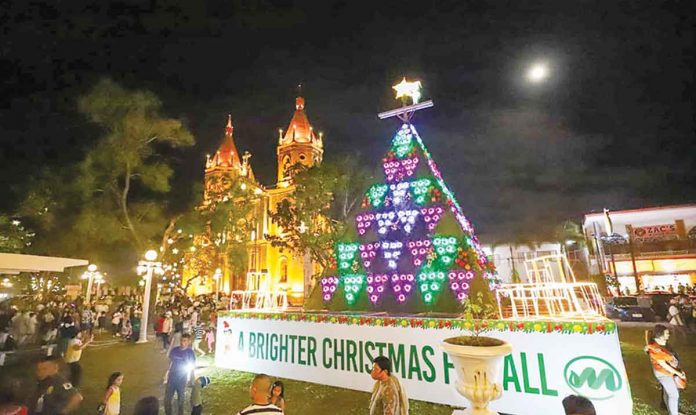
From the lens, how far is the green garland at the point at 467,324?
17.8 feet

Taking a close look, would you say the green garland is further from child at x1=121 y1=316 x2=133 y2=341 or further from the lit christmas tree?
child at x1=121 y1=316 x2=133 y2=341

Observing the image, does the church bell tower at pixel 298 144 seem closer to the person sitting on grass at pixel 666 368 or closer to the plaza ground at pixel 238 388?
the plaza ground at pixel 238 388

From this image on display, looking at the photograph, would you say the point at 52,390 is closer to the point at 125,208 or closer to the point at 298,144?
the point at 125,208

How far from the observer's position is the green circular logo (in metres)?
5.22

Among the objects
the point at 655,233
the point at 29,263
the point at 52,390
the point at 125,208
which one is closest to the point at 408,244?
the point at 52,390

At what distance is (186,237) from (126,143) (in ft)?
21.7

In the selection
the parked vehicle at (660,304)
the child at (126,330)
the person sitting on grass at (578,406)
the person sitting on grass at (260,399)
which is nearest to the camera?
the person sitting on grass at (578,406)

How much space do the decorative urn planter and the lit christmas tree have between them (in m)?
5.08

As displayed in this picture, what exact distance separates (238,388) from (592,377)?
6.88 metres

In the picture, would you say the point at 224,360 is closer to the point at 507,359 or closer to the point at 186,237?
the point at 507,359

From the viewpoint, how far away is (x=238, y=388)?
25.5ft

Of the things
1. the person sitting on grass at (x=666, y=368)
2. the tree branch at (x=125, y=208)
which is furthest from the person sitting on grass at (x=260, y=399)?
the tree branch at (x=125, y=208)

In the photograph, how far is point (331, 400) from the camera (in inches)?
270

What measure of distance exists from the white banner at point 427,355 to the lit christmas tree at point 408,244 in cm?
250
